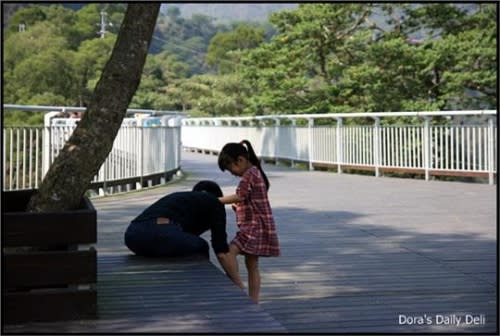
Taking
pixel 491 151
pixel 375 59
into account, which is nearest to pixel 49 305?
pixel 491 151

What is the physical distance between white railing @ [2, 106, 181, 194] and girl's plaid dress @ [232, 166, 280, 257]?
4.47 meters

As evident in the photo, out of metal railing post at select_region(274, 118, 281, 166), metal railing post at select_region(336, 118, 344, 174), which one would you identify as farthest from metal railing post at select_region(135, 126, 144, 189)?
metal railing post at select_region(274, 118, 281, 166)

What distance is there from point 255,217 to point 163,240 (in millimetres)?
666

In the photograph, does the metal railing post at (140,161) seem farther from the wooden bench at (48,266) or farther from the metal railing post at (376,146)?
the wooden bench at (48,266)

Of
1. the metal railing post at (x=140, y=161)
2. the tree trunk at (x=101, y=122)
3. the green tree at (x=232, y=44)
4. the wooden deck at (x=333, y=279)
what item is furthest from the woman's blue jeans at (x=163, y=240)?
the green tree at (x=232, y=44)

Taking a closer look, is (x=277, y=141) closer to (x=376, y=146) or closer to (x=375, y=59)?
(x=375, y=59)

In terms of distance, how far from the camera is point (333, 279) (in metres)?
6.43

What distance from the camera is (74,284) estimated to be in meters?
4.40

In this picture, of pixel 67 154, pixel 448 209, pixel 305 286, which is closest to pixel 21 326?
pixel 67 154

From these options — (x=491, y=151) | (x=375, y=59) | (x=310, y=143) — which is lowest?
(x=491, y=151)

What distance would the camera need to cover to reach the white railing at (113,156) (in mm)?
11578

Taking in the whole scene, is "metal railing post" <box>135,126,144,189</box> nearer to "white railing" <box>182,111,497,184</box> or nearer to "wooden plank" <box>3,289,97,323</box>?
"white railing" <box>182,111,497,184</box>

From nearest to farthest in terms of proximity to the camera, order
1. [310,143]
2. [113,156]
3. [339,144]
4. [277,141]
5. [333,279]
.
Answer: [333,279], [113,156], [339,144], [310,143], [277,141]

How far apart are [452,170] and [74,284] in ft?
37.5
